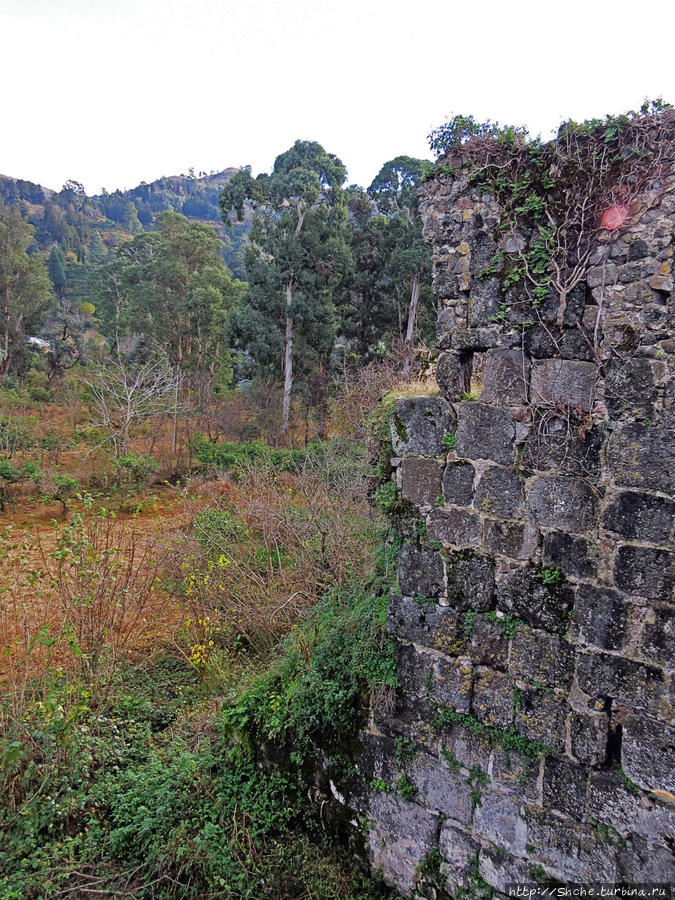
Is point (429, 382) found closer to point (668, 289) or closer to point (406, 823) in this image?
point (668, 289)

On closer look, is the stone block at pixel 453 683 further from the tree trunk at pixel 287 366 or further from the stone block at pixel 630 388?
the tree trunk at pixel 287 366

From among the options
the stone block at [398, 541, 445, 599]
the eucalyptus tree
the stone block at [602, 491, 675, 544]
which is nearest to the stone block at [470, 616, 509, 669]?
the stone block at [398, 541, 445, 599]

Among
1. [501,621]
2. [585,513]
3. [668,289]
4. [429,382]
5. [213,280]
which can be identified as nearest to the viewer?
[668,289]

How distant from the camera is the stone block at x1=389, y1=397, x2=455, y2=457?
2.94 meters

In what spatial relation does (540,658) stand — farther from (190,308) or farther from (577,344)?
(190,308)

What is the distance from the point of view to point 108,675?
4684 millimetres

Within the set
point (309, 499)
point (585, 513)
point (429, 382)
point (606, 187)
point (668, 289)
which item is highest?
point (606, 187)

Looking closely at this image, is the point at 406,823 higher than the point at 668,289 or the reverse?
the reverse

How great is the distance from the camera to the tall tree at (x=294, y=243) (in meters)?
18.1

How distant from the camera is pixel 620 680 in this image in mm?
2408

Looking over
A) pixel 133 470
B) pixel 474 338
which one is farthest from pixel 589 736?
pixel 133 470

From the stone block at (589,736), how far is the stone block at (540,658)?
0.16m

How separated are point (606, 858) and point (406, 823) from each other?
1114 millimetres

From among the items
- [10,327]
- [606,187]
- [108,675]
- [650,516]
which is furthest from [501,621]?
[10,327]
